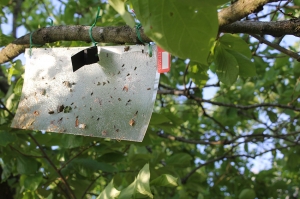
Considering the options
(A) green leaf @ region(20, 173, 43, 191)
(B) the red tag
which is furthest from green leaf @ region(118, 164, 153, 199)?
(A) green leaf @ region(20, 173, 43, 191)

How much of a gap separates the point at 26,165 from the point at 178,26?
1.07 meters

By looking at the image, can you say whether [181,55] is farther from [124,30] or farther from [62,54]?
[62,54]

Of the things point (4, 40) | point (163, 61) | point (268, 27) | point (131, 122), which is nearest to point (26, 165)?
point (4, 40)

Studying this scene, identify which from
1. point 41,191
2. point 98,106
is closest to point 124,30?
point 98,106

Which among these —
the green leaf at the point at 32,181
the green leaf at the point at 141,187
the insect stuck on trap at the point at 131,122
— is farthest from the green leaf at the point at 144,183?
the green leaf at the point at 32,181

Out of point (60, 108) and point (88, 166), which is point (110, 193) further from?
point (88, 166)

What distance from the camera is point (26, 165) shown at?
1.50 meters

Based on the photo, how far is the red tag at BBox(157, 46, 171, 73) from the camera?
Answer: 0.95m

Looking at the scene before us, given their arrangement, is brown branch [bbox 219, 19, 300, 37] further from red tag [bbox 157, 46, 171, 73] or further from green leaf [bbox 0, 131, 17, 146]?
green leaf [bbox 0, 131, 17, 146]

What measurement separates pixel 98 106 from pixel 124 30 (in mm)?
221

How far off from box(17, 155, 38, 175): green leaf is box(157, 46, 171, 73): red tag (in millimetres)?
780

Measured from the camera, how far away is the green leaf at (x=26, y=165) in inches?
58.6

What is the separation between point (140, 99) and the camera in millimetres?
986

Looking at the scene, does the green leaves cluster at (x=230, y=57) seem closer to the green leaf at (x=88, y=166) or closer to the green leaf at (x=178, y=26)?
the green leaf at (x=178, y=26)
